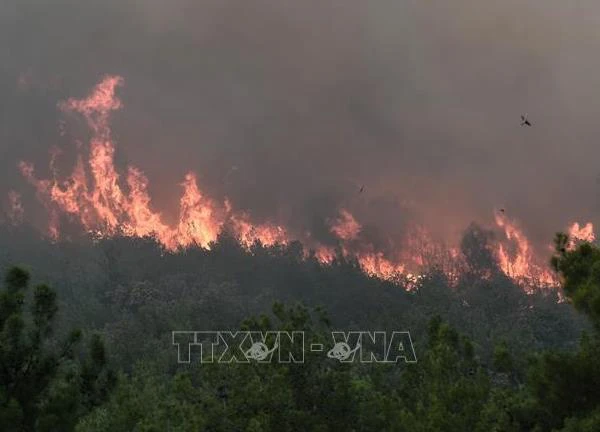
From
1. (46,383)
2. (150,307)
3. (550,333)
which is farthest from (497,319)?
(46,383)

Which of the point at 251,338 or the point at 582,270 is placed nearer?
the point at 582,270

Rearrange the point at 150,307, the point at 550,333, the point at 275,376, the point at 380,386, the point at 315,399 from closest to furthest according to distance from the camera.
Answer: the point at 275,376, the point at 315,399, the point at 380,386, the point at 150,307, the point at 550,333

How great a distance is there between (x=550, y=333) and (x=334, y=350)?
16783cm

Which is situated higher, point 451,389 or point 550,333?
point 550,333

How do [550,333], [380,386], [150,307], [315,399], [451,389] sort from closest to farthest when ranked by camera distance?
[451,389] → [315,399] → [380,386] → [150,307] → [550,333]

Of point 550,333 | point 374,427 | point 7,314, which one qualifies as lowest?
point 374,427

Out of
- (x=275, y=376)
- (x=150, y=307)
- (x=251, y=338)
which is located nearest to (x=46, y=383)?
(x=275, y=376)

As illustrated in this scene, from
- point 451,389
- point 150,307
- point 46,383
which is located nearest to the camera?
point 46,383

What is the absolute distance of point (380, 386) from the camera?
48406 mm

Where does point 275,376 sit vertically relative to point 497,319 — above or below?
below

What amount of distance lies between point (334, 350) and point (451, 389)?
8095mm

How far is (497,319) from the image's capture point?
635 ft

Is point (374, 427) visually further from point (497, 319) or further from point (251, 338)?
point (497, 319)

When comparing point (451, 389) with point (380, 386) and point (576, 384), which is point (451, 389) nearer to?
point (576, 384)
